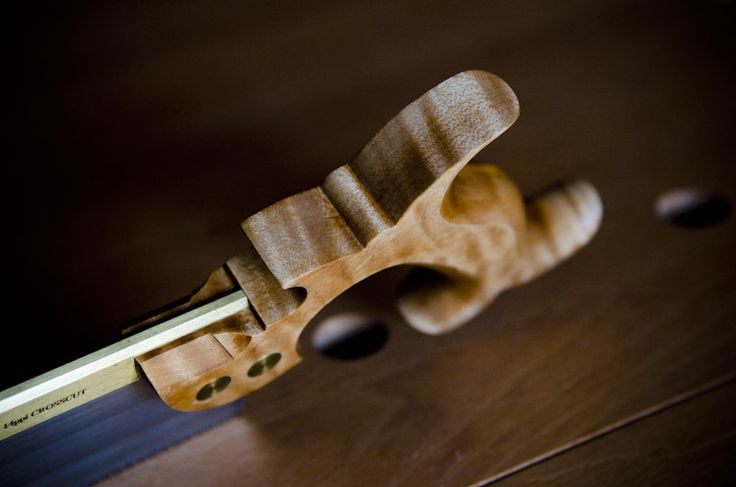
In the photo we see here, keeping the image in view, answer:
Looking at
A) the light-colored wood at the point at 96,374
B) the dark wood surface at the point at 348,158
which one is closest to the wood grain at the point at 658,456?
the dark wood surface at the point at 348,158

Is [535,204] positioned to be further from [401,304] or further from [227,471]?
[227,471]

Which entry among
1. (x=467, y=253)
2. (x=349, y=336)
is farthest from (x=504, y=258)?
(x=349, y=336)

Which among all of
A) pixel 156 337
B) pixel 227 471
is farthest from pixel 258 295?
pixel 227 471

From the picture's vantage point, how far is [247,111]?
81 centimetres

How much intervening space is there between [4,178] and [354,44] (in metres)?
0.42

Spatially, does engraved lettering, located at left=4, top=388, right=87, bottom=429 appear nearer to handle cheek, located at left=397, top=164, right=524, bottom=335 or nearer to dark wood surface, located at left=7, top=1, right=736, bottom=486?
dark wood surface, located at left=7, top=1, right=736, bottom=486

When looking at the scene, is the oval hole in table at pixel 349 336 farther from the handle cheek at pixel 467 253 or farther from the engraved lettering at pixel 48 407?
the engraved lettering at pixel 48 407

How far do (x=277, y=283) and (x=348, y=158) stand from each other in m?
0.29

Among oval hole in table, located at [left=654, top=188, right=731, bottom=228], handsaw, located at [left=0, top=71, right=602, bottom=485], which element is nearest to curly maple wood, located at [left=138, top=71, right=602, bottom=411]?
handsaw, located at [left=0, top=71, right=602, bottom=485]

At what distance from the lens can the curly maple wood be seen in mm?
462

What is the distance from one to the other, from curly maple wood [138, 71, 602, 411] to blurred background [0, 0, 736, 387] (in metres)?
0.18

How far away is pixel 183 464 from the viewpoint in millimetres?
582

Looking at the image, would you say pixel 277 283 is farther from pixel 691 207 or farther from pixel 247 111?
pixel 691 207

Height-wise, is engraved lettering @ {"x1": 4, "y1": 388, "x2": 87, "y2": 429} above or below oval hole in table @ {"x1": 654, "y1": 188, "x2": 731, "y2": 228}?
above
